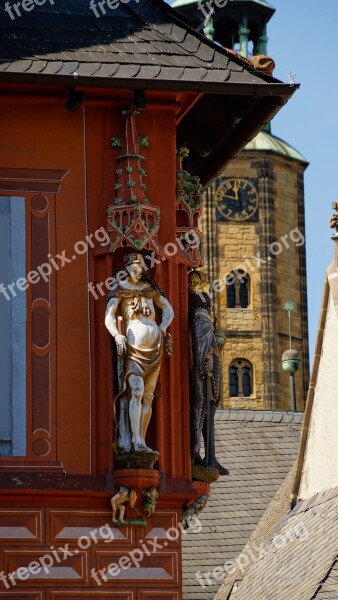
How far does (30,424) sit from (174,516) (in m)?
1.61

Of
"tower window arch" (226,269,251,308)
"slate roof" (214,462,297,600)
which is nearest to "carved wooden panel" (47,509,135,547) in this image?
"slate roof" (214,462,297,600)

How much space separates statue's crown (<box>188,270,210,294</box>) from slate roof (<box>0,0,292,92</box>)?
6.17 feet

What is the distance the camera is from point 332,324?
1455 inches

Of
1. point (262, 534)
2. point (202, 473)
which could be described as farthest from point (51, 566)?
point (262, 534)

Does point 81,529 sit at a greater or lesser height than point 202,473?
lesser

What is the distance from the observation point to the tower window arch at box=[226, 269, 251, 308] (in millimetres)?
113000

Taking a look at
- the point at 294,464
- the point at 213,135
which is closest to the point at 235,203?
the point at 294,464

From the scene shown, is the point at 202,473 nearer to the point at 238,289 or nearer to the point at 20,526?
the point at 20,526

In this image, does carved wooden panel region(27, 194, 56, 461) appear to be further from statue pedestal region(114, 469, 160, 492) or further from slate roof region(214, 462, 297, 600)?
slate roof region(214, 462, 297, 600)

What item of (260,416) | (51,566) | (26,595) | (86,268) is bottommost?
(26,595)

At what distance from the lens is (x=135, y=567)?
83.4ft

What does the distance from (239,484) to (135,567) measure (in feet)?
47.9

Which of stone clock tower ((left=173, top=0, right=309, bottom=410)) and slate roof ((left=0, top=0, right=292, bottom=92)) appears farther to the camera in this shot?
stone clock tower ((left=173, top=0, right=309, bottom=410))

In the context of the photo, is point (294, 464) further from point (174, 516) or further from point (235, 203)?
point (235, 203)
